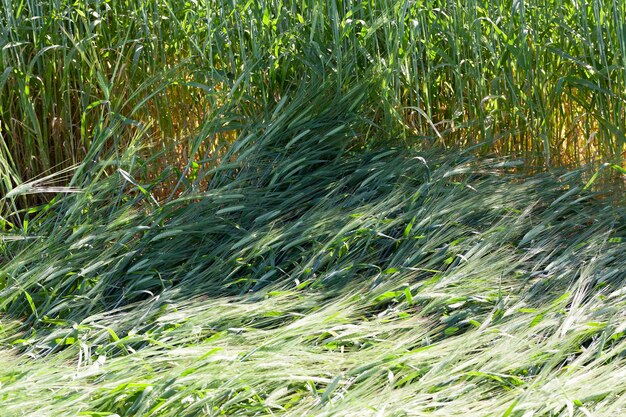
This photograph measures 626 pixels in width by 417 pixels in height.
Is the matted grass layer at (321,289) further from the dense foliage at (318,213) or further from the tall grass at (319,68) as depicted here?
the tall grass at (319,68)

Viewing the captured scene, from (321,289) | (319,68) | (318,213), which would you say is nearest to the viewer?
(321,289)

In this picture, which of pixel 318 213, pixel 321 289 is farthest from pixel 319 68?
pixel 321 289

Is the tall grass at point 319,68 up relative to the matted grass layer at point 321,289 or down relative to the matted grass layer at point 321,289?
Answer: up

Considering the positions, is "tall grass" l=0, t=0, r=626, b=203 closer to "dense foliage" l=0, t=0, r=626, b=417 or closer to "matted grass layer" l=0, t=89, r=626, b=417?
"dense foliage" l=0, t=0, r=626, b=417

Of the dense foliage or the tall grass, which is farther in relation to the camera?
the tall grass

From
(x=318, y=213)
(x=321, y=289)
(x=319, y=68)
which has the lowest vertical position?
(x=321, y=289)

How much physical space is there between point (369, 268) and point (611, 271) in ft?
2.15

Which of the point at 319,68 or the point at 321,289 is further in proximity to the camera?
the point at 319,68

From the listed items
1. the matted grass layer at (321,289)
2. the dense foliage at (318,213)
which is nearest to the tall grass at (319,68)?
the dense foliage at (318,213)

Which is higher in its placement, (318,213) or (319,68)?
(319,68)

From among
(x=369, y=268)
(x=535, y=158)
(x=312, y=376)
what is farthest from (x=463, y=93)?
(x=312, y=376)

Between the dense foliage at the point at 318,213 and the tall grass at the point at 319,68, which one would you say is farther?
the tall grass at the point at 319,68

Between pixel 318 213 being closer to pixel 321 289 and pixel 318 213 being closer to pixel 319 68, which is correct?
pixel 321 289

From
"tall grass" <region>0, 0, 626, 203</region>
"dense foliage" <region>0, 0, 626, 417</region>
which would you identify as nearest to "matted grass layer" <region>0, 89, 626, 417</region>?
"dense foliage" <region>0, 0, 626, 417</region>
